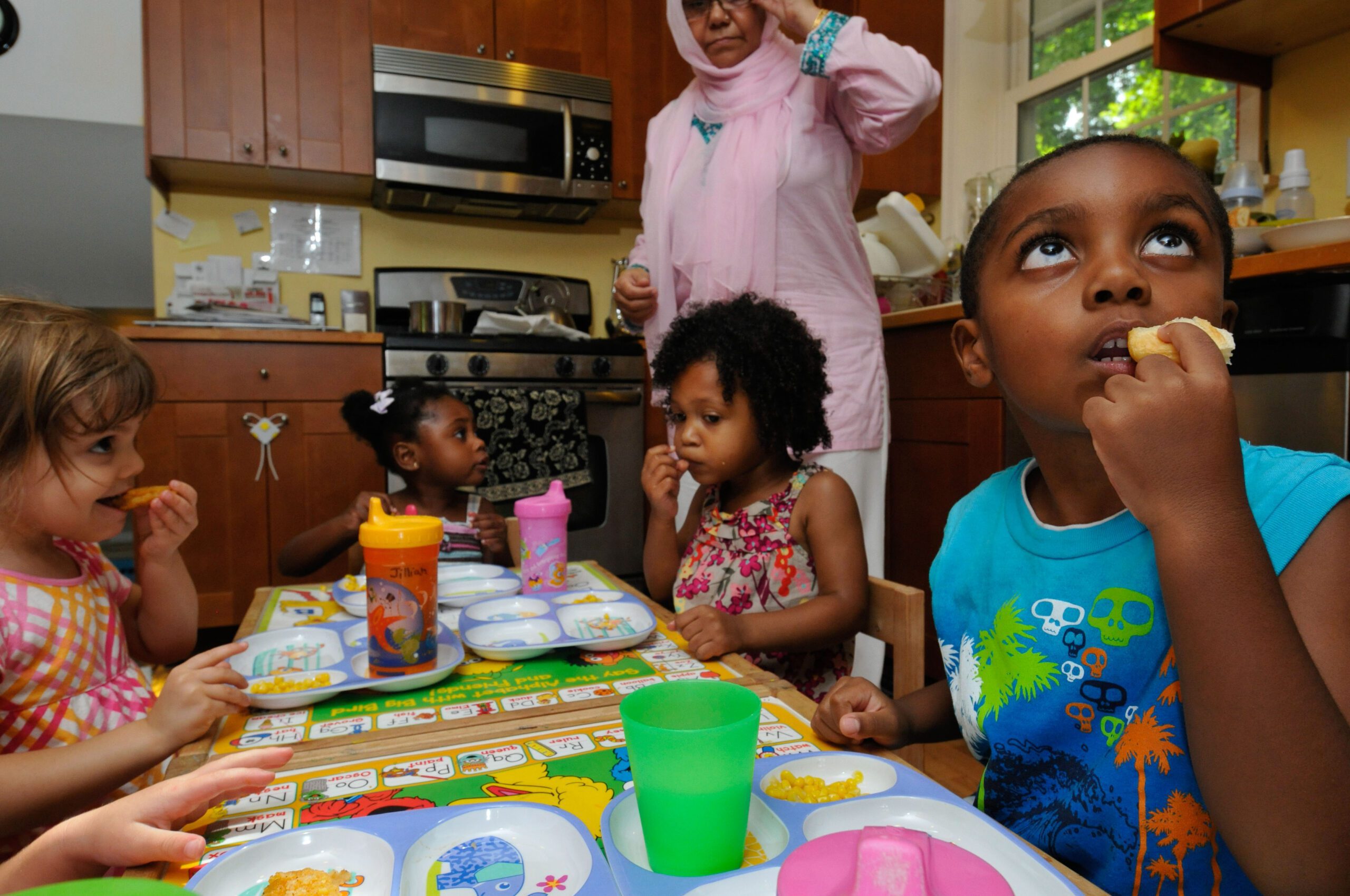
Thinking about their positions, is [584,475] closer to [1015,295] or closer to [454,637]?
[454,637]

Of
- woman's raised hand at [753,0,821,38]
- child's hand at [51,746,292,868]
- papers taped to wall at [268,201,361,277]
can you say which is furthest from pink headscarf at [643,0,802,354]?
papers taped to wall at [268,201,361,277]

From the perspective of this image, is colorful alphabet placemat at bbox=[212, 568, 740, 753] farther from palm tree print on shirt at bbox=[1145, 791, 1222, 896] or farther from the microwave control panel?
the microwave control panel

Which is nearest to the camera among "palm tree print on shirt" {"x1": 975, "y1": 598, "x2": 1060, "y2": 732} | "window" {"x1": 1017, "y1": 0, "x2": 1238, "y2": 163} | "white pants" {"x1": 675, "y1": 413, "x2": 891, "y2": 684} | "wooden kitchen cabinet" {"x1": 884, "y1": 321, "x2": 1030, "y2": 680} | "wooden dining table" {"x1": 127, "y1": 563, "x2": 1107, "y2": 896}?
"wooden dining table" {"x1": 127, "y1": 563, "x2": 1107, "y2": 896}

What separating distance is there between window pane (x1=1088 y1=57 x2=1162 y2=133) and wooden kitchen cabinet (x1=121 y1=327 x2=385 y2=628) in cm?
248

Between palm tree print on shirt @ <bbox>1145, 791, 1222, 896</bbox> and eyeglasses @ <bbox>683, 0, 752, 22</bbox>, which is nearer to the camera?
palm tree print on shirt @ <bbox>1145, 791, 1222, 896</bbox>

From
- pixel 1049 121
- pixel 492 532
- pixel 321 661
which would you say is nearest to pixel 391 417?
pixel 492 532

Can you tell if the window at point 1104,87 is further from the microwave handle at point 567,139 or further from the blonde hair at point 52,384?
A: the blonde hair at point 52,384

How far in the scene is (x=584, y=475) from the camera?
2619 mm

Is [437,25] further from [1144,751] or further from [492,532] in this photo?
[1144,751]

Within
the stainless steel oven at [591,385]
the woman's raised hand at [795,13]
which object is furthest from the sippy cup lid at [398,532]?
the stainless steel oven at [591,385]

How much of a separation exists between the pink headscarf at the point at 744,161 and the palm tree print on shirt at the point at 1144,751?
110 centimetres

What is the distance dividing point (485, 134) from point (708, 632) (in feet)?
8.08

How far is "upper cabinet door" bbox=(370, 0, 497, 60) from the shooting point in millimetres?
2672

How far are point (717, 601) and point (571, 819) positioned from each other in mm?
737
